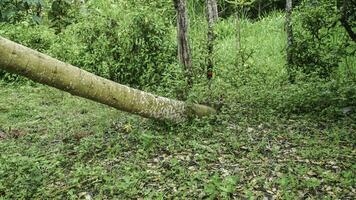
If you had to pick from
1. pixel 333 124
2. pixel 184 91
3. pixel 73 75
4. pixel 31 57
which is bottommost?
pixel 333 124

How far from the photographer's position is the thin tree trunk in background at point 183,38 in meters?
6.93

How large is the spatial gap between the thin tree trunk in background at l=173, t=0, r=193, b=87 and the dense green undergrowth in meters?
0.20

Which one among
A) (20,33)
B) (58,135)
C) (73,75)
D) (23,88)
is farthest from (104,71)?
(73,75)

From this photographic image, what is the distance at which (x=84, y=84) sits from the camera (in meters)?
4.61

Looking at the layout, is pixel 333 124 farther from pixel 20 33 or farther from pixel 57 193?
pixel 20 33

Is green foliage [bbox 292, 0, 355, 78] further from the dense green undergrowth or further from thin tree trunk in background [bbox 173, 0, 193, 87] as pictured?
thin tree trunk in background [bbox 173, 0, 193, 87]

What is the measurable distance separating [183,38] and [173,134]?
80.0 inches

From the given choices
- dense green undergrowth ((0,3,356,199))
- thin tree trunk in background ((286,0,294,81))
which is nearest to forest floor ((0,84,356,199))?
dense green undergrowth ((0,3,356,199))

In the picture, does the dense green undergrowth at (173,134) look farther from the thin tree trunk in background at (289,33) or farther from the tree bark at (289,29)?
the tree bark at (289,29)

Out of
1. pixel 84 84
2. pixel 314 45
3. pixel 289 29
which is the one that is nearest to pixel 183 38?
pixel 289 29

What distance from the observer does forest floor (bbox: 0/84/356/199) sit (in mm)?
4375

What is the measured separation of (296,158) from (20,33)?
32.8ft

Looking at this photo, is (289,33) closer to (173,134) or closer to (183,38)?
(183,38)

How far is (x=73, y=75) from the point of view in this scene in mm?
4480
